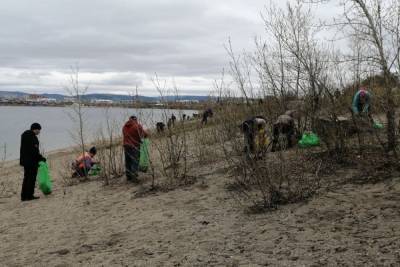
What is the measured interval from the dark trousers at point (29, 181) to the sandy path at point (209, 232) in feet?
5.13

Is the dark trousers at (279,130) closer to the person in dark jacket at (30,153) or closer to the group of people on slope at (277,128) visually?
the group of people on slope at (277,128)

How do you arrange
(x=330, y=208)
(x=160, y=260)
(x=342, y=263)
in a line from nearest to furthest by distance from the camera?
1. (x=342, y=263)
2. (x=160, y=260)
3. (x=330, y=208)

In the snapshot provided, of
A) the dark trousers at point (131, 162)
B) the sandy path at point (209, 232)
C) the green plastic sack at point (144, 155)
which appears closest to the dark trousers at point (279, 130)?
the sandy path at point (209, 232)

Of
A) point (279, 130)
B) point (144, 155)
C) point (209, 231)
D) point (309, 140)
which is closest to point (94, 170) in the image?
point (144, 155)

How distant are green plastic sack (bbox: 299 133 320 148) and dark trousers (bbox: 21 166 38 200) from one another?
5.69 meters

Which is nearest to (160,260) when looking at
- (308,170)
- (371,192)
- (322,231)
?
(322,231)

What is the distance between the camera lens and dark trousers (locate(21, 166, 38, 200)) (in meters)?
10.4

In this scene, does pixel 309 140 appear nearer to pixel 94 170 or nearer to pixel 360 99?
pixel 360 99

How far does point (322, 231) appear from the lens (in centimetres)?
543

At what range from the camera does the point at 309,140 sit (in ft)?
33.3

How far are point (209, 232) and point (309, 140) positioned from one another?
15.5 feet

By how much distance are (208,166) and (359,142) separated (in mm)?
3579

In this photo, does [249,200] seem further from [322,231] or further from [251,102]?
[251,102]

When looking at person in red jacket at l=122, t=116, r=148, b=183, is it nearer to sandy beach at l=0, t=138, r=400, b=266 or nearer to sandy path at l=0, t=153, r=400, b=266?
sandy beach at l=0, t=138, r=400, b=266
